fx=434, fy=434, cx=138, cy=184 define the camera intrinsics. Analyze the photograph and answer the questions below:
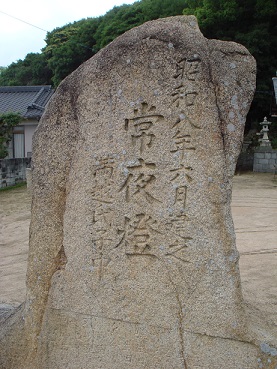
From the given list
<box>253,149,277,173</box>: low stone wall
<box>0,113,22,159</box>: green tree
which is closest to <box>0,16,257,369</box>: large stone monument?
<box>0,113,22,159</box>: green tree

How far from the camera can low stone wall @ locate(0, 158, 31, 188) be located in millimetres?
14609

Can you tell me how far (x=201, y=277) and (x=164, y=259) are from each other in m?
0.25

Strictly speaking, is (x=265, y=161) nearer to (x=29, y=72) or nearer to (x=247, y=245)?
(x=247, y=245)

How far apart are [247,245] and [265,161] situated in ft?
39.2

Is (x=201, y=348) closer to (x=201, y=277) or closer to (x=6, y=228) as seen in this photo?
(x=201, y=277)

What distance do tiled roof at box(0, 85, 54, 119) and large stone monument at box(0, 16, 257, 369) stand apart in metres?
17.8

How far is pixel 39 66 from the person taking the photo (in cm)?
2722

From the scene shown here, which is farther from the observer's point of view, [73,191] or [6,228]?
[6,228]

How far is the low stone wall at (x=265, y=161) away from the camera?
58.5 feet

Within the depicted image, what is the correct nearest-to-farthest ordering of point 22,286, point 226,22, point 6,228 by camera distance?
point 22,286 → point 6,228 → point 226,22

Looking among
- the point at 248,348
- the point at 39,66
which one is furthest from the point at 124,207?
the point at 39,66

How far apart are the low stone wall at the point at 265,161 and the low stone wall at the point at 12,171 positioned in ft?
30.7

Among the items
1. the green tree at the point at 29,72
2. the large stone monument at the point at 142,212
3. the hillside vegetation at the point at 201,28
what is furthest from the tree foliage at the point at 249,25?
the large stone monument at the point at 142,212

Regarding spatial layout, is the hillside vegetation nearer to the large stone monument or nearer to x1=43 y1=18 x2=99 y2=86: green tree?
x1=43 y1=18 x2=99 y2=86: green tree
